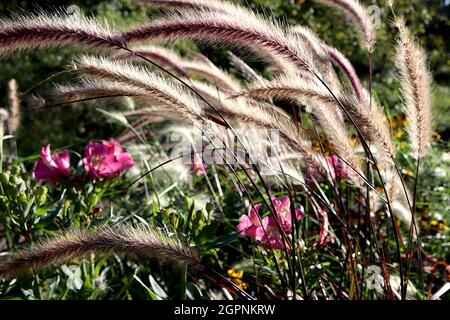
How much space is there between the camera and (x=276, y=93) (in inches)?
59.5

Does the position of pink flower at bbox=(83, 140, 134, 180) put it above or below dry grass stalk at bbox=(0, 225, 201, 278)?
above

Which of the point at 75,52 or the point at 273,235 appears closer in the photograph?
the point at 273,235

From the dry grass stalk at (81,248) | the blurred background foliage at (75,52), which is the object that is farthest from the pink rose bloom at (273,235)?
the blurred background foliage at (75,52)

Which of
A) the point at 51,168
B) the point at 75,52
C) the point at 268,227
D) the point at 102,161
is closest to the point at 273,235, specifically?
the point at 268,227

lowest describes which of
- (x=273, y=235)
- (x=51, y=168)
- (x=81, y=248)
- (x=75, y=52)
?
(x=81, y=248)

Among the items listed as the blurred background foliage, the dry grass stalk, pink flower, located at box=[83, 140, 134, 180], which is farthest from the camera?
the blurred background foliage

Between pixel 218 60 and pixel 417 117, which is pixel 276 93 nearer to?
pixel 417 117

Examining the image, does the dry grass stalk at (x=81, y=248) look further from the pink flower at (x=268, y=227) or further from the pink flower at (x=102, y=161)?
the pink flower at (x=102, y=161)

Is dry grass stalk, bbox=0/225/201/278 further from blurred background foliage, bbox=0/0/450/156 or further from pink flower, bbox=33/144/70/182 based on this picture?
blurred background foliage, bbox=0/0/450/156

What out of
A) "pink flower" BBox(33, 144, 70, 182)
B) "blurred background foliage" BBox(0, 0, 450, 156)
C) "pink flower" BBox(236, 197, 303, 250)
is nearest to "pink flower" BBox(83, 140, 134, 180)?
"pink flower" BBox(33, 144, 70, 182)

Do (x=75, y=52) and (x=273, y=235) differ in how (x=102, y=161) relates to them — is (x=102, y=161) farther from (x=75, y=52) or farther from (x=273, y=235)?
(x=75, y=52)

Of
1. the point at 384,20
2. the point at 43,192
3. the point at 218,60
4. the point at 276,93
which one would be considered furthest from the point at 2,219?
the point at 384,20

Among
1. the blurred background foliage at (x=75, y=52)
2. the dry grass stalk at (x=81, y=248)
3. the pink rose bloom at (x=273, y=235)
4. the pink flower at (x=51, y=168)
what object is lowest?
the dry grass stalk at (x=81, y=248)
